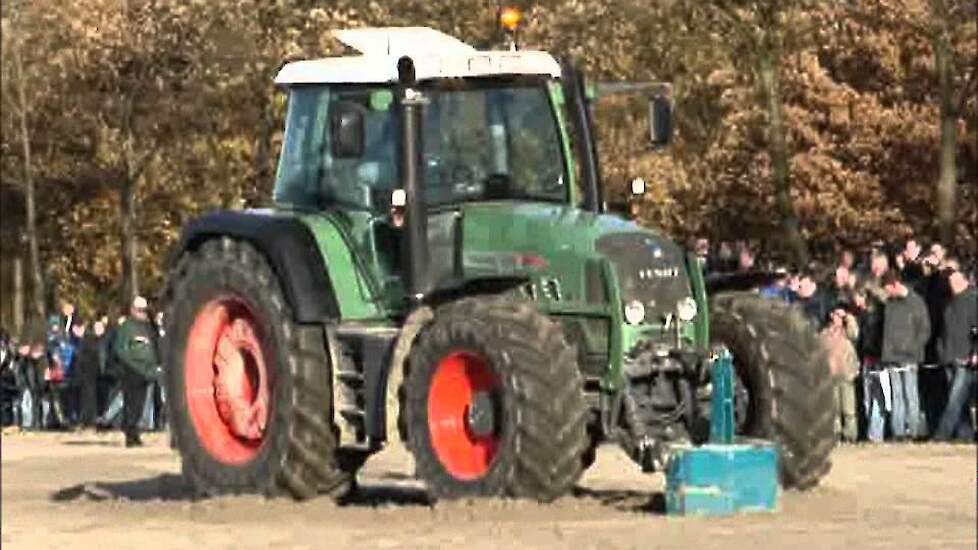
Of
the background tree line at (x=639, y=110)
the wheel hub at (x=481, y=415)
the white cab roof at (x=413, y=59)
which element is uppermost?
the background tree line at (x=639, y=110)

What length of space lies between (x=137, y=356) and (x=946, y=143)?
15.5 metres

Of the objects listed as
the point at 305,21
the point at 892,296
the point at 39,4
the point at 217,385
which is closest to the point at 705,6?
the point at 305,21

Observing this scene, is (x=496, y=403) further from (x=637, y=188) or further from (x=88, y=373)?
(x=88, y=373)

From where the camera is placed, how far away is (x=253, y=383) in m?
16.7

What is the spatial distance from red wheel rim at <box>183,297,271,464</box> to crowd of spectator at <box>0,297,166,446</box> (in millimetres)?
9556

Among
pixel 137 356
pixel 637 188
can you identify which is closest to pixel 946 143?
pixel 137 356

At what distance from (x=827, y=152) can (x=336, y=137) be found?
106 feet

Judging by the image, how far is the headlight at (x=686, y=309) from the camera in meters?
15.6

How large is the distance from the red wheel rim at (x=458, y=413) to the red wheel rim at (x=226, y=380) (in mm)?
1666

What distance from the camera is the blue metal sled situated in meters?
14.5

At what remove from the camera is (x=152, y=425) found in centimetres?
3056

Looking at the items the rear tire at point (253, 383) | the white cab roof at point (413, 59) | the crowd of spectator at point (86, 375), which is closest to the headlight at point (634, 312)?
the white cab roof at point (413, 59)

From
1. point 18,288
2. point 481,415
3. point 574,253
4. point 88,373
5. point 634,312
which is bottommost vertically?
point 88,373

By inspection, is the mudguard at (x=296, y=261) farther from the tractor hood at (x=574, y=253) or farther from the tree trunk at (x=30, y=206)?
the tree trunk at (x=30, y=206)
